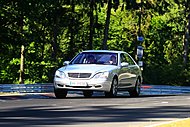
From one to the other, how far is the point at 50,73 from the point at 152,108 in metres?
38.6

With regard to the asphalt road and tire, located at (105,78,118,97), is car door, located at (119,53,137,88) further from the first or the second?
the asphalt road

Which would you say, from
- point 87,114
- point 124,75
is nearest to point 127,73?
point 124,75

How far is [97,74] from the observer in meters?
19.9

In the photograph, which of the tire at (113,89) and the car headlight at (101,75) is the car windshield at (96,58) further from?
Result: the car headlight at (101,75)

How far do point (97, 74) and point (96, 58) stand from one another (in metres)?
1.40

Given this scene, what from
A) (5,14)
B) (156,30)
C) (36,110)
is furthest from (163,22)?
(36,110)

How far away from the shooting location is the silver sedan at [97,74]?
1983cm

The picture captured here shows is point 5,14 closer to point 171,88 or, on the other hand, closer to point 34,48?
point 171,88

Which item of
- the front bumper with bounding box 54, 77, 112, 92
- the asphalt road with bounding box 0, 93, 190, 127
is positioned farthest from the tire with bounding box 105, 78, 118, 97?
the asphalt road with bounding box 0, 93, 190, 127

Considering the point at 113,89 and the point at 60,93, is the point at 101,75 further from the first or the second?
the point at 60,93

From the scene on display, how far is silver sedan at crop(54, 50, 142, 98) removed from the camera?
1983cm

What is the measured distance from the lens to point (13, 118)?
12.7 meters

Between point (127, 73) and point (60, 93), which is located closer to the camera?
point (60, 93)

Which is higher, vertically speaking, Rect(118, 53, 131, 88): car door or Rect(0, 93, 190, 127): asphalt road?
Rect(0, 93, 190, 127): asphalt road
